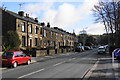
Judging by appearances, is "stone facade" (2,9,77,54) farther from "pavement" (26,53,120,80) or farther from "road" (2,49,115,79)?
"pavement" (26,53,120,80)

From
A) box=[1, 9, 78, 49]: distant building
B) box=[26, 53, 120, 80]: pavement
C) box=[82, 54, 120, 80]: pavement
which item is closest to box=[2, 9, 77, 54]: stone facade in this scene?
box=[1, 9, 78, 49]: distant building

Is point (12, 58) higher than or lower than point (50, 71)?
higher

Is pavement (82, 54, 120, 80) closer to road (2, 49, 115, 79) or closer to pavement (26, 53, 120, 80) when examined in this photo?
pavement (26, 53, 120, 80)

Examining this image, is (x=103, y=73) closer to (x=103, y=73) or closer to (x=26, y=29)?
(x=103, y=73)

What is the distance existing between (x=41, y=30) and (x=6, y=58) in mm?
31048

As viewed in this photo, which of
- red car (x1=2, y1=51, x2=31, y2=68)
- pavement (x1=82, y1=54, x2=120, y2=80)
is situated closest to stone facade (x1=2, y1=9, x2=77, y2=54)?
red car (x1=2, y1=51, x2=31, y2=68)

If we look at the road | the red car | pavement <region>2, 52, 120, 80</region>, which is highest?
the red car

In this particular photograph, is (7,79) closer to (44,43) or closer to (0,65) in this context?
(0,65)

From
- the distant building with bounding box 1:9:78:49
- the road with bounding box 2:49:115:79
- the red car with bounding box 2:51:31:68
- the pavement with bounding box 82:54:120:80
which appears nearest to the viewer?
the pavement with bounding box 82:54:120:80

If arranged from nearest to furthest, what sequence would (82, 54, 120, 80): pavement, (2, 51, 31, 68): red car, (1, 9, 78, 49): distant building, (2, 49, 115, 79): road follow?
1. (82, 54, 120, 80): pavement
2. (2, 49, 115, 79): road
3. (2, 51, 31, 68): red car
4. (1, 9, 78, 49): distant building

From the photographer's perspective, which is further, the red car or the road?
the red car

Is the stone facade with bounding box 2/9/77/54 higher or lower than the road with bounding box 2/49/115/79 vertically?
higher

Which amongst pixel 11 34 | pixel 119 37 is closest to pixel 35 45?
pixel 11 34

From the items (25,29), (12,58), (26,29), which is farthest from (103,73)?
(26,29)
